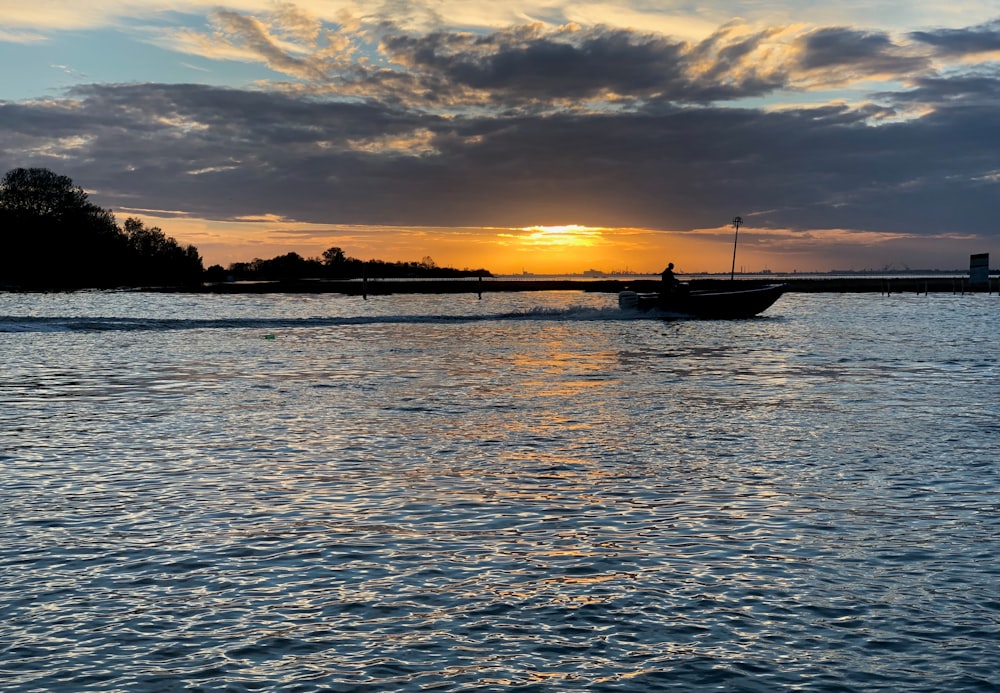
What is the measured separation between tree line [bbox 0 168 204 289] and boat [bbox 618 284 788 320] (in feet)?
381

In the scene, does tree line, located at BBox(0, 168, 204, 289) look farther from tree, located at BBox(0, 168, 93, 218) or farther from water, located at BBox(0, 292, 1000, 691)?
water, located at BBox(0, 292, 1000, 691)

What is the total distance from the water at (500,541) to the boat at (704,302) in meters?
42.4

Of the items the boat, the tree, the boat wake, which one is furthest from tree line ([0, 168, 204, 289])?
the boat

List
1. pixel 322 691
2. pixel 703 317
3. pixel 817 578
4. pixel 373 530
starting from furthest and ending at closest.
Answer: pixel 703 317
pixel 373 530
pixel 817 578
pixel 322 691

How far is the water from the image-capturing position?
22.4 ft

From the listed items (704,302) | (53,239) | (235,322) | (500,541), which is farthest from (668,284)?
(53,239)

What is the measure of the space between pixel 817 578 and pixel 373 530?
15.4 feet

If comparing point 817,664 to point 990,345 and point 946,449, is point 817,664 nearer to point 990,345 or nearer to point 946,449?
point 946,449

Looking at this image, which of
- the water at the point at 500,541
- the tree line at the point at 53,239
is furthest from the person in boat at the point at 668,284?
the tree line at the point at 53,239

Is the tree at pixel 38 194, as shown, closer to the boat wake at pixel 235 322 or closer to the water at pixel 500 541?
the boat wake at pixel 235 322

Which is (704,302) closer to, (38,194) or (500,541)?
(500,541)

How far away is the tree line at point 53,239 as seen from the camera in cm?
14988

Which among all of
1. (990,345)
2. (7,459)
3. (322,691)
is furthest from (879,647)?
(990,345)

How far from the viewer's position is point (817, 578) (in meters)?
8.73
